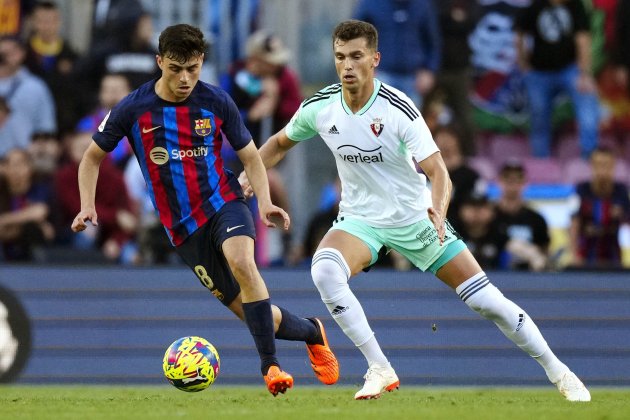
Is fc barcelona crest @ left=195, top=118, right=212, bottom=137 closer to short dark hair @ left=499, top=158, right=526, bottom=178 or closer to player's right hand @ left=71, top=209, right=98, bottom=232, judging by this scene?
player's right hand @ left=71, top=209, right=98, bottom=232

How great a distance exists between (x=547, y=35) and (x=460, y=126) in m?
1.53

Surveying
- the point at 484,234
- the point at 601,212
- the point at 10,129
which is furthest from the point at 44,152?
the point at 601,212

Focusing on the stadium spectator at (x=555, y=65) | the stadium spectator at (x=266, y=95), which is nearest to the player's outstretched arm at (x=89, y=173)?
the stadium spectator at (x=266, y=95)

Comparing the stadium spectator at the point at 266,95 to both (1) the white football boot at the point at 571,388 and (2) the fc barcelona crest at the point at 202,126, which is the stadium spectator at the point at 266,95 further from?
(1) the white football boot at the point at 571,388

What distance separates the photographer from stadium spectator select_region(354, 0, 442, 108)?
1393 centimetres

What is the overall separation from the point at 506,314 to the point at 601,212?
482 centimetres

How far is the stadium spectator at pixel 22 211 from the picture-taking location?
41.2 feet

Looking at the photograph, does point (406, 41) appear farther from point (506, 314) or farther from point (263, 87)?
point (506, 314)

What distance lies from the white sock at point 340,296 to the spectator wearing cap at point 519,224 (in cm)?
427

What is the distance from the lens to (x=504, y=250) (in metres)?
12.5

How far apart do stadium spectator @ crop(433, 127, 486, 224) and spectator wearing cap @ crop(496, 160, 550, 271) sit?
0.30m

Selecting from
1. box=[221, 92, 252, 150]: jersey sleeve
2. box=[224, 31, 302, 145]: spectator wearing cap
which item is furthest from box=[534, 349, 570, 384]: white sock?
box=[224, 31, 302, 145]: spectator wearing cap

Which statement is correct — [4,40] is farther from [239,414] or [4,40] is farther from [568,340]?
[239,414]

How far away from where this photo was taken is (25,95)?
44.8 ft
